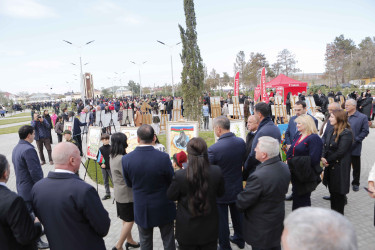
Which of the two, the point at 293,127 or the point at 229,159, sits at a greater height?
the point at 293,127

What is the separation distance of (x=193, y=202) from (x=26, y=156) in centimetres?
314

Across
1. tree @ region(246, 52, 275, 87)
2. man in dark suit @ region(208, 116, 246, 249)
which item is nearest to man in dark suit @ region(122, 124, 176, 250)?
man in dark suit @ region(208, 116, 246, 249)

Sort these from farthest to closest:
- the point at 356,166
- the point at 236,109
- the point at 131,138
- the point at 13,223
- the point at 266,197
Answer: the point at 236,109 → the point at 131,138 → the point at 356,166 → the point at 266,197 → the point at 13,223

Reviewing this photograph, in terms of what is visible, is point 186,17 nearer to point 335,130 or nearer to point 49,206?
point 335,130

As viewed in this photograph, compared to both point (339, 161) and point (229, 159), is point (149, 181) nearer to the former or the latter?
point (229, 159)

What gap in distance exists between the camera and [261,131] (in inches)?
156

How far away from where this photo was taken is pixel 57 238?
7.77 ft

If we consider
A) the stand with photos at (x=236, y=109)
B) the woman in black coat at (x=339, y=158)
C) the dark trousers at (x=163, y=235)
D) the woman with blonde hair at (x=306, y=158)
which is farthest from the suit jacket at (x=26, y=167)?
the stand with photos at (x=236, y=109)

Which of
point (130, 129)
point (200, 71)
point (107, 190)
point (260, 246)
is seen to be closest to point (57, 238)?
point (260, 246)

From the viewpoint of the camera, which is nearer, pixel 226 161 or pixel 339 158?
pixel 226 161

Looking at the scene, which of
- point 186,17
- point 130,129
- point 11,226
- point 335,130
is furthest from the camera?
point 186,17

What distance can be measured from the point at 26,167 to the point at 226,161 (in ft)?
11.1

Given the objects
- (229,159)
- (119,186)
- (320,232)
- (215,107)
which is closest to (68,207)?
(119,186)

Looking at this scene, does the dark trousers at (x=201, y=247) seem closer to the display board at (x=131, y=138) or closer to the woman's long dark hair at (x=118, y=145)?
the woman's long dark hair at (x=118, y=145)
